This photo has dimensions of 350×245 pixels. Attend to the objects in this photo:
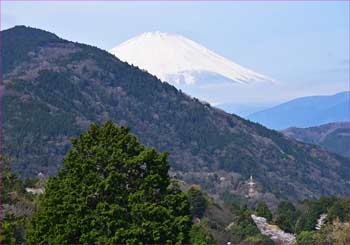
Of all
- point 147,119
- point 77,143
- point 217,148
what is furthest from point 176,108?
point 77,143

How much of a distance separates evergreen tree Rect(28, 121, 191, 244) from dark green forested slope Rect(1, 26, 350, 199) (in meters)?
76.6

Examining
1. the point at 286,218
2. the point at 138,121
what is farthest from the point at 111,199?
the point at 138,121

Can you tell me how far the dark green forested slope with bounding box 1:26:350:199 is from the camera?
10238 centimetres

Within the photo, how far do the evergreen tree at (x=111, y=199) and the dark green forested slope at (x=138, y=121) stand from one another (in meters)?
76.6

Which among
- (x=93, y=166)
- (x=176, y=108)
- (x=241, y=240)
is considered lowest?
(x=241, y=240)

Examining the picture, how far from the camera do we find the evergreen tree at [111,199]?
13438 mm

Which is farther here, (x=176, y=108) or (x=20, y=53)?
(x=20, y=53)

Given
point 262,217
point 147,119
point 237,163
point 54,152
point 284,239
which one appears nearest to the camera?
point 284,239

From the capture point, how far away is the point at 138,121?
13425cm

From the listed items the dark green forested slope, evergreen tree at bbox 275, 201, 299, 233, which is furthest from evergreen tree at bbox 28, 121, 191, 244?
the dark green forested slope

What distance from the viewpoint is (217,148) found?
128 meters

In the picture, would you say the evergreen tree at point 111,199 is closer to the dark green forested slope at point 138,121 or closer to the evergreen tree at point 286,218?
the evergreen tree at point 286,218

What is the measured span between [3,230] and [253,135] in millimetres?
127624

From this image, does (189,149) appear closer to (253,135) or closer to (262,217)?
(253,135)
